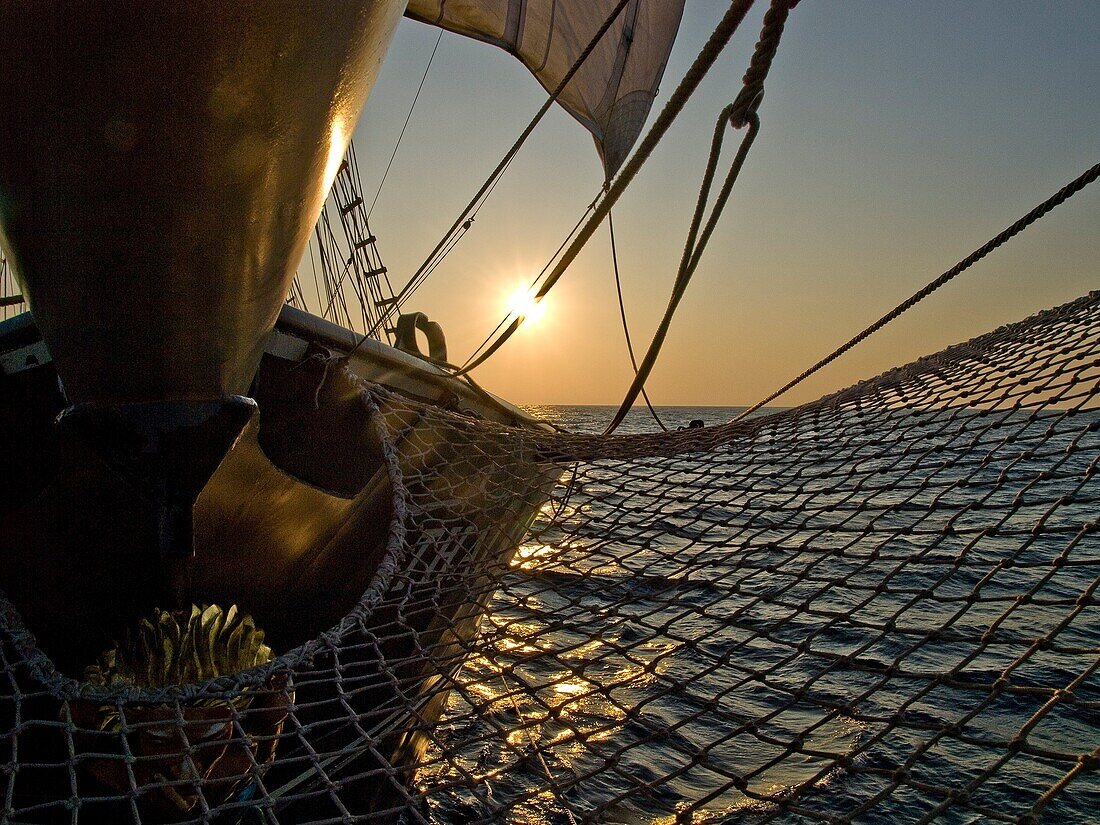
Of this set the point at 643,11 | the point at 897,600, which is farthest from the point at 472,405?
the point at 643,11

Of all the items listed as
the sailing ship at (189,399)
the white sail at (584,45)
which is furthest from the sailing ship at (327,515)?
the white sail at (584,45)

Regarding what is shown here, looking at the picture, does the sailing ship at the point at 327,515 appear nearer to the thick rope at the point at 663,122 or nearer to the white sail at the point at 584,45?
the thick rope at the point at 663,122

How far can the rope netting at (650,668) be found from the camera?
1.70 m

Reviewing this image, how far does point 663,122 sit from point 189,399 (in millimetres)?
1920

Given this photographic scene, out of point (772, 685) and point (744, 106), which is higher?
point (744, 106)

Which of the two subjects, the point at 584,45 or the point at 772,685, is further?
the point at 584,45

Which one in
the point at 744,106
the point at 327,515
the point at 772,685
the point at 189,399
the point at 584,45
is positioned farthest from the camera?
the point at 584,45

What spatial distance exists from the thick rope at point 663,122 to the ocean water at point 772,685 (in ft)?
3.85

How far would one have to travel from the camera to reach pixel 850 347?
3.46 metres

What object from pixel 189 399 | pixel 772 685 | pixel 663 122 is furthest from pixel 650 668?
pixel 663 122

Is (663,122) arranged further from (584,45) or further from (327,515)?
(584,45)

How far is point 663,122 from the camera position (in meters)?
2.55

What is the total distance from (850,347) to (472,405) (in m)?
2.46

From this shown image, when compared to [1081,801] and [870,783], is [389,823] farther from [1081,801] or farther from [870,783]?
[1081,801]
